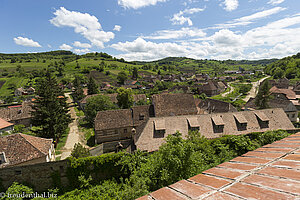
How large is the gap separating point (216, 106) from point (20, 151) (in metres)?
44.8

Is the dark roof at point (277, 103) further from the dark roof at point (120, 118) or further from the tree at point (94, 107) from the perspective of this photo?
the tree at point (94, 107)

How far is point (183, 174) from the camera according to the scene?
1105 centimetres

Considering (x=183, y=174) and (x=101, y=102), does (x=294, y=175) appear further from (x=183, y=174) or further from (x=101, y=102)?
(x=101, y=102)

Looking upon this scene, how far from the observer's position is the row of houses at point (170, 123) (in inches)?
959

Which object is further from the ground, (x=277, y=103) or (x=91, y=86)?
(x=91, y=86)

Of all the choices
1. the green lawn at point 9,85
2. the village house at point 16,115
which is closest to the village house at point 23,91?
the green lawn at point 9,85

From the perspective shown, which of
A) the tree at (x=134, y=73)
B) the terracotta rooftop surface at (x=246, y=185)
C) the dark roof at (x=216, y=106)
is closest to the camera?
the terracotta rooftop surface at (x=246, y=185)

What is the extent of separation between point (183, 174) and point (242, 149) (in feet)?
39.8

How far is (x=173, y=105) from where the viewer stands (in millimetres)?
37406

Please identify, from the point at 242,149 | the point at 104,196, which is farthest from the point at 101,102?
the point at 242,149

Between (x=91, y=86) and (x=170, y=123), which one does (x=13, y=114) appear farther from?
(x=170, y=123)

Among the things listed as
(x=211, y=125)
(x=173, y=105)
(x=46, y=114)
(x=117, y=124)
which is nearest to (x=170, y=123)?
(x=211, y=125)

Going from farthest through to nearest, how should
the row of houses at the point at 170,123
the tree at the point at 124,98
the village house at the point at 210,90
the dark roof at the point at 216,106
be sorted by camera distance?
the village house at the point at 210,90, the tree at the point at 124,98, the dark roof at the point at 216,106, the row of houses at the point at 170,123

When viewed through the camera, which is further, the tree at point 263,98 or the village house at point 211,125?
the tree at point 263,98
